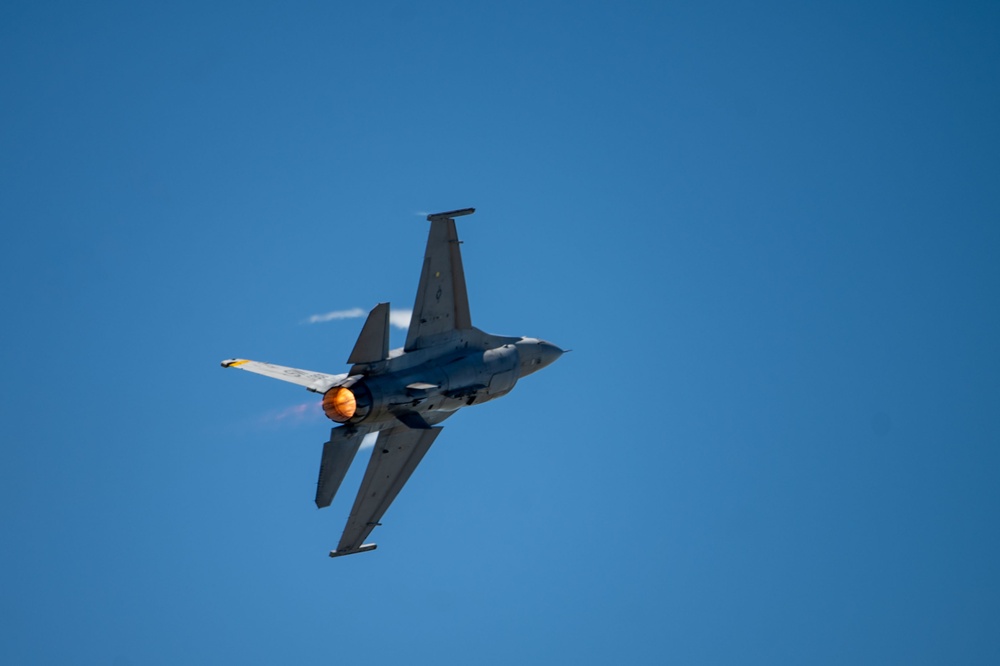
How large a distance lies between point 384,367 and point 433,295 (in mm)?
2575

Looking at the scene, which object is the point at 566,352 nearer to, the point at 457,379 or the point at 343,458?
the point at 457,379

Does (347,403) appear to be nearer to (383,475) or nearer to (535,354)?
(383,475)

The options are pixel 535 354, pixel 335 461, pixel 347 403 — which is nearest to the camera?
pixel 347 403

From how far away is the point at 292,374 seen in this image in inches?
1454

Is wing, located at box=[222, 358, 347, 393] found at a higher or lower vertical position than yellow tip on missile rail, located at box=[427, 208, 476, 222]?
lower

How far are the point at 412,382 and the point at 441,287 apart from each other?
272cm

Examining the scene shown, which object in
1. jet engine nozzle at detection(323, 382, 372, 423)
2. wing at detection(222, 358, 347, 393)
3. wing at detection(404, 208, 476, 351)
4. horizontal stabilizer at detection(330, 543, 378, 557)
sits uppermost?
wing at detection(404, 208, 476, 351)

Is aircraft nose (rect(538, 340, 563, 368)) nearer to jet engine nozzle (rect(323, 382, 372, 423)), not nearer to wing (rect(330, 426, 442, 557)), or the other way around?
wing (rect(330, 426, 442, 557))

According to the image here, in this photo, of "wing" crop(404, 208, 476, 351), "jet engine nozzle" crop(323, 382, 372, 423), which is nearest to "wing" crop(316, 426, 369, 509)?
"jet engine nozzle" crop(323, 382, 372, 423)

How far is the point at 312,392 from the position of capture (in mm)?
35844

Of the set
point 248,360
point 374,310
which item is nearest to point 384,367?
point 374,310

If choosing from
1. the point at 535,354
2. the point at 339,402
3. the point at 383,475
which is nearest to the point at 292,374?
the point at 339,402

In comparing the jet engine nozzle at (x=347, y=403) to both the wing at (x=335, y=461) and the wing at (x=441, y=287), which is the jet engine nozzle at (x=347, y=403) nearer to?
the wing at (x=335, y=461)

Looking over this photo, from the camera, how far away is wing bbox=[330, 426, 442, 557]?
37.8 m
